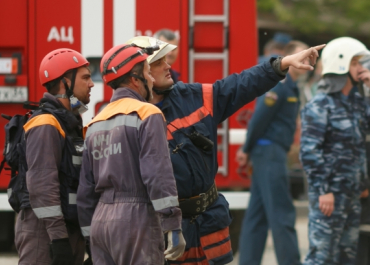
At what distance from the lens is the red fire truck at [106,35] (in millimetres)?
6559

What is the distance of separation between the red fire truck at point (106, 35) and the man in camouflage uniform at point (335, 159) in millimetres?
1038

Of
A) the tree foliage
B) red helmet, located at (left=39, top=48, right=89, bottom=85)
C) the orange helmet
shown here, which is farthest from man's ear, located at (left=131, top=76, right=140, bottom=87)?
the tree foliage

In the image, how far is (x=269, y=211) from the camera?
6383 mm

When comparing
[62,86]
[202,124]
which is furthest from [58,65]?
[202,124]

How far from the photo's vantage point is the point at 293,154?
11.3 meters

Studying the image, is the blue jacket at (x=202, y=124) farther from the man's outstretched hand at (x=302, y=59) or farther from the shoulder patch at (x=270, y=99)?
the shoulder patch at (x=270, y=99)

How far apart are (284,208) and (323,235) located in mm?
748

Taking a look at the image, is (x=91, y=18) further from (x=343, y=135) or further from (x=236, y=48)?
(x=343, y=135)

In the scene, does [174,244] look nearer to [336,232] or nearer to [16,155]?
[16,155]

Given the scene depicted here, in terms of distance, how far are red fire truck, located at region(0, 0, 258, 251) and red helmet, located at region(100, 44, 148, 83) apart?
2602 mm

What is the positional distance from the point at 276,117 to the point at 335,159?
898mm

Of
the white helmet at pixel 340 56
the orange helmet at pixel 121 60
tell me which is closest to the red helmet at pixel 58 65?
the orange helmet at pixel 121 60

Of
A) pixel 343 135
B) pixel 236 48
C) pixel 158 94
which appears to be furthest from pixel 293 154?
pixel 158 94

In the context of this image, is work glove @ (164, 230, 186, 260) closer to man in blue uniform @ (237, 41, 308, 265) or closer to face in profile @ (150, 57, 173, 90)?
face in profile @ (150, 57, 173, 90)
